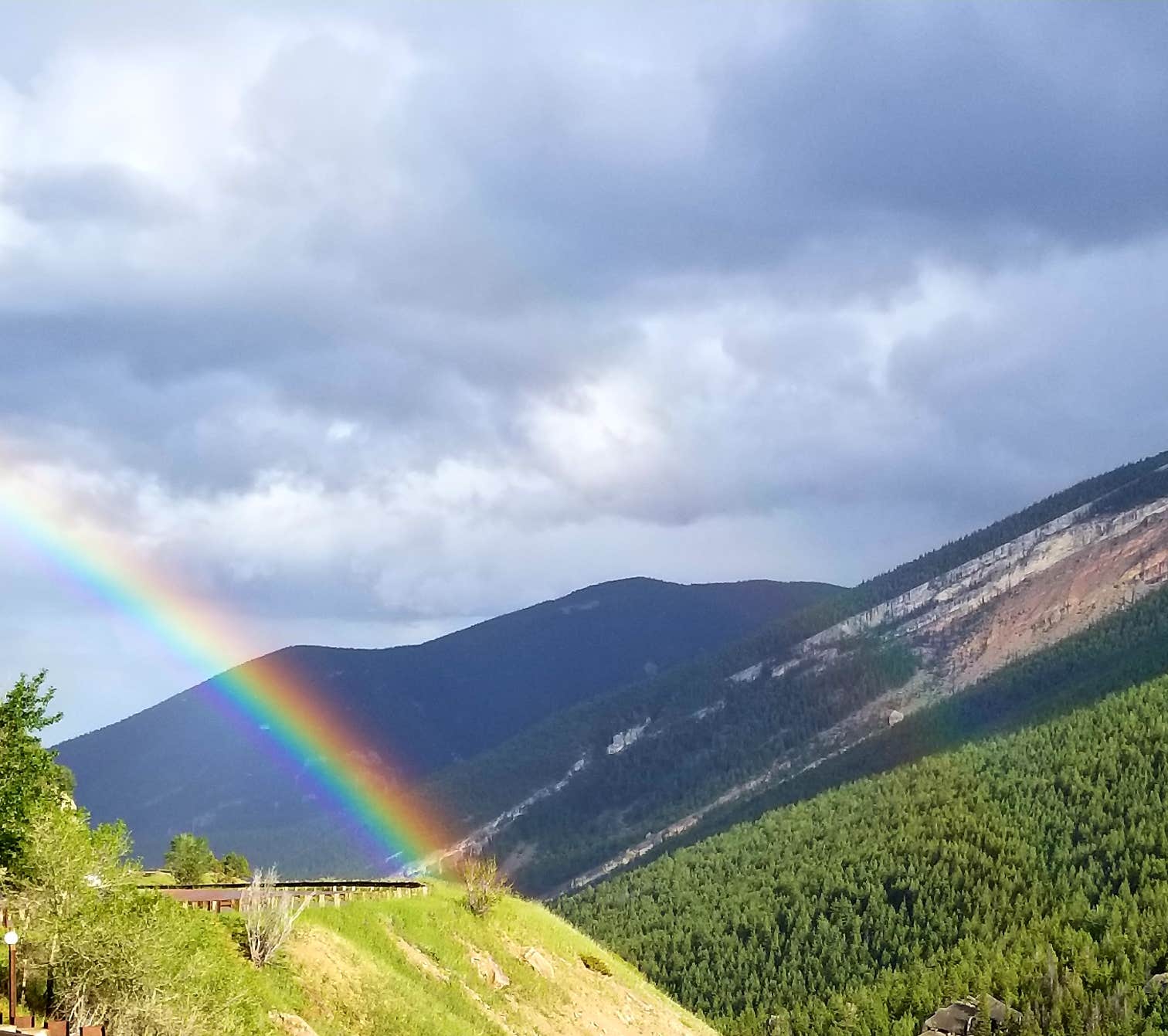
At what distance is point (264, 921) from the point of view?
49406mm

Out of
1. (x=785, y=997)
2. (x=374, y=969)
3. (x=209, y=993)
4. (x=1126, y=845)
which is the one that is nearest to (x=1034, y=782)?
(x=1126, y=845)

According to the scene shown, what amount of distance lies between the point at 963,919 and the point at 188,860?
356 feet

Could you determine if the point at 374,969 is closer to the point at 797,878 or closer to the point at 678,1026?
the point at 678,1026

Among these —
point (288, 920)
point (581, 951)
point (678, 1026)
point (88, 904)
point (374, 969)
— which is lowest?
point (678, 1026)

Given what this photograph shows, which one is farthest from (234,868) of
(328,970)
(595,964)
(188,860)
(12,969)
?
(12,969)

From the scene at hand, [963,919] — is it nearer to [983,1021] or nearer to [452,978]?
[983,1021]

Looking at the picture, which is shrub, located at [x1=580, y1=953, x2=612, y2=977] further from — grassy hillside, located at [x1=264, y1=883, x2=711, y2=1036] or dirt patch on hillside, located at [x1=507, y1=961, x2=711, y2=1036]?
dirt patch on hillside, located at [x1=507, y1=961, x2=711, y2=1036]

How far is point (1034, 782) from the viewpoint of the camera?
637 feet

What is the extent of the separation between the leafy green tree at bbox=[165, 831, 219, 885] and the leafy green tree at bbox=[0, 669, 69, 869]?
116 feet

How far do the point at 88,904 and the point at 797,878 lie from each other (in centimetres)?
16056

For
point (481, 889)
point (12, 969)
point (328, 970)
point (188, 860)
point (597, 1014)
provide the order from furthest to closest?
point (188, 860) → point (481, 889) → point (597, 1014) → point (328, 970) → point (12, 969)

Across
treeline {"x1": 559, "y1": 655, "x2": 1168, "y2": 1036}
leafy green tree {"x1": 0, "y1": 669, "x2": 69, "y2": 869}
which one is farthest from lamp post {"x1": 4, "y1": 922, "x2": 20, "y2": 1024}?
treeline {"x1": 559, "y1": 655, "x2": 1168, "y2": 1036}

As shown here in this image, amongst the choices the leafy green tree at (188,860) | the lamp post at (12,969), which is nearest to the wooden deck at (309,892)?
the lamp post at (12,969)

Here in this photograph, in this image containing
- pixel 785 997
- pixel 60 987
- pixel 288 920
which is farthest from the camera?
pixel 785 997
